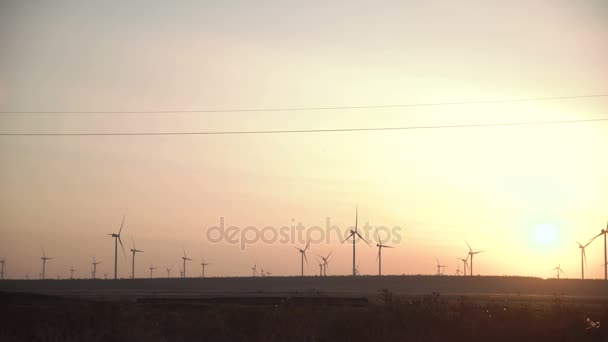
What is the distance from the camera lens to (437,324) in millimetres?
43062

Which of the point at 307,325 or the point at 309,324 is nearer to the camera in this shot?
the point at 307,325

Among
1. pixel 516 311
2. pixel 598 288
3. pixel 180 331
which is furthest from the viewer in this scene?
pixel 598 288

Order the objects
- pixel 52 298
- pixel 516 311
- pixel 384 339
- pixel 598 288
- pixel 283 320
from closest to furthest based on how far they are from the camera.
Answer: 1. pixel 384 339
2. pixel 283 320
3. pixel 516 311
4. pixel 52 298
5. pixel 598 288

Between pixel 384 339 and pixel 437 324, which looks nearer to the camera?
pixel 384 339

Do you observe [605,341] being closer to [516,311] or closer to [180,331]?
[516,311]

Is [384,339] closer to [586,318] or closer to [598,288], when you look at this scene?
[586,318]

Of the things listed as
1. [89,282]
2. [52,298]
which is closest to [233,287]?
[89,282]

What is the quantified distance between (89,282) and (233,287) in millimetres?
31225

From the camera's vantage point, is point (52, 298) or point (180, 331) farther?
point (52, 298)

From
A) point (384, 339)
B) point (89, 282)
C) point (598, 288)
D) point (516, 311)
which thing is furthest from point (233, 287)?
point (384, 339)

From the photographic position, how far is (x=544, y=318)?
46.4 metres

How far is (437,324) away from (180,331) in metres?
13.5

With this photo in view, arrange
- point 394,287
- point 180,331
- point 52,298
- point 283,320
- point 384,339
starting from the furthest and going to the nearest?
point 394,287
point 52,298
point 283,320
point 180,331
point 384,339

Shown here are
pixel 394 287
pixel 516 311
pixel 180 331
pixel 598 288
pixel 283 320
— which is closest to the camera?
pixel 180 331
